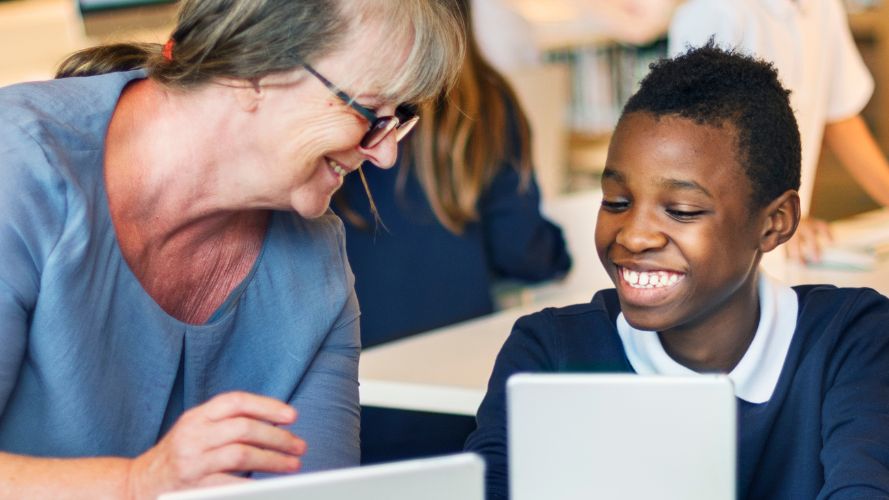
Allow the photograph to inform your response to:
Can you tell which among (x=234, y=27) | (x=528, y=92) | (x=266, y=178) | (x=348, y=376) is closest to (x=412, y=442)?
(x=348, y=376)

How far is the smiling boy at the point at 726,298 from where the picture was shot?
48.8 inches

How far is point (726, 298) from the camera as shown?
1.30 metres

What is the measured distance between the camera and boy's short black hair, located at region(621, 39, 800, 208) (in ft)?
4.17

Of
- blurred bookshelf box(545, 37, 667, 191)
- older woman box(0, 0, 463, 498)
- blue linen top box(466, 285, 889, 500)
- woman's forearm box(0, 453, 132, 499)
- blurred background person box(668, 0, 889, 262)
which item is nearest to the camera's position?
woman's forearm box(0, 453, 132, 499)

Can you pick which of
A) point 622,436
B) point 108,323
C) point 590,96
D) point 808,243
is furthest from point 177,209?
point 590,96

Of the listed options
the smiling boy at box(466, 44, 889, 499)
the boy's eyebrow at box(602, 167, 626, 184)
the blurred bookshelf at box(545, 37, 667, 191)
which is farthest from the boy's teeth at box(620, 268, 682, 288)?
the blurred bookshelf at box(545, 37, 667, 191)

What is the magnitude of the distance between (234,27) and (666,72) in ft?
1.68

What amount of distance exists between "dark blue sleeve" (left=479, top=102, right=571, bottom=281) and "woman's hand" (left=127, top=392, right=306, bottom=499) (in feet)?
4.74

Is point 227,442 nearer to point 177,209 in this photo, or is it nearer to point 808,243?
point 177,209

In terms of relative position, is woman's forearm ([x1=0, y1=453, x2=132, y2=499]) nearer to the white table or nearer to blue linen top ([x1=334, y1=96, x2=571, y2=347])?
the white table

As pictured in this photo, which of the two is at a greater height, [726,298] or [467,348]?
[726,298]

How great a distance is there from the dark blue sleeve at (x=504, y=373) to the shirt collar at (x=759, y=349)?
0.30ft

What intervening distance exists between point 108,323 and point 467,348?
30.1 inches

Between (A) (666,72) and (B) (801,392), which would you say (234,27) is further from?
(B) (801,392)
